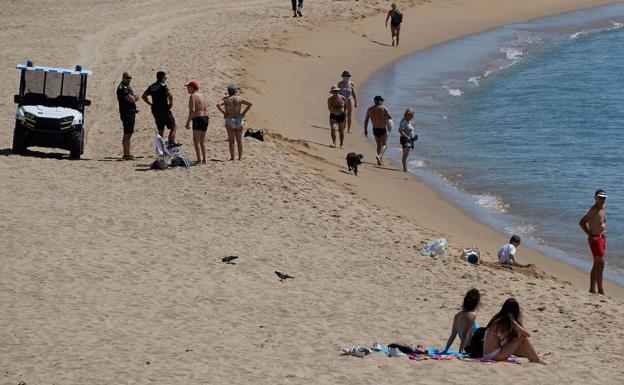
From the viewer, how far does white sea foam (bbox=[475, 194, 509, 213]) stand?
821 inches

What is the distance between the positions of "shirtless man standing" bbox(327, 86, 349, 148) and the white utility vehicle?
528 cm

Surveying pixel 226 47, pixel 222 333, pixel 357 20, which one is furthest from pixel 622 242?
pixel 357 20

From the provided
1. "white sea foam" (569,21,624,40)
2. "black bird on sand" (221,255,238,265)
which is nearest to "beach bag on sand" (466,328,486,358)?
"black bird on sand" (221,255,238,265)

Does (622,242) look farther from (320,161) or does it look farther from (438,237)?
(320,161)

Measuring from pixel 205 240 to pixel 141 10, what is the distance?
78.5 feet

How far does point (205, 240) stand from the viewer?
15.7 m

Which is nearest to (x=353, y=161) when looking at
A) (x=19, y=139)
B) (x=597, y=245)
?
(x=19, y=139)

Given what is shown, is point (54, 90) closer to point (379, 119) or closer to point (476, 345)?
point (379, 119)

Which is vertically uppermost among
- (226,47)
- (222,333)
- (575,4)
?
(575,4)

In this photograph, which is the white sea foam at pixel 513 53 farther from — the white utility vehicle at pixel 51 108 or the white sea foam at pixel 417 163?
Result: the white utility vehicle at pixel 51 108

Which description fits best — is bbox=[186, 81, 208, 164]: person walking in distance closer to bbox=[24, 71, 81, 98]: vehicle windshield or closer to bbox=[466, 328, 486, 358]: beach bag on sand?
bbox=[24, 71, 81, 98]: vehicle windshield

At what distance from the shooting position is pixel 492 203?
2114 cm

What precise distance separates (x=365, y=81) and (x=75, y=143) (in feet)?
46.5

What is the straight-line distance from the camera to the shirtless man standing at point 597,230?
15266 mm
